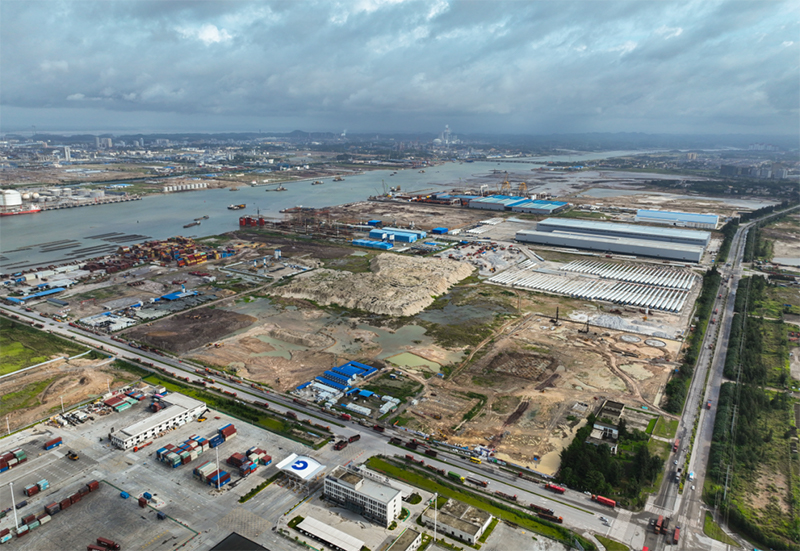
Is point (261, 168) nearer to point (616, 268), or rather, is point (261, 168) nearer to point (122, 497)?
point (616, 268)

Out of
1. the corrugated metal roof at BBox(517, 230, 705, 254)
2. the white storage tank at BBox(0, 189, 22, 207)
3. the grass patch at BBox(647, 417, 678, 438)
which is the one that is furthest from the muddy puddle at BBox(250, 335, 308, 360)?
the white storage tank at BBox(0, 189, 22, 207)

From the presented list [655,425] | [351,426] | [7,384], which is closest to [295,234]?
[7,384]

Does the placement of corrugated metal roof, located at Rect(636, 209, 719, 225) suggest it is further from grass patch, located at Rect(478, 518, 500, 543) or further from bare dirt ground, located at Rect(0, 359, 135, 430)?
bare dirt ground, located at Rect(0, 359, 135, 430)

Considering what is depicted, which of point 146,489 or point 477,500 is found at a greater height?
point 477,500

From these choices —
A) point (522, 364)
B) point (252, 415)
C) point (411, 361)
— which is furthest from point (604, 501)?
point (252, 415)

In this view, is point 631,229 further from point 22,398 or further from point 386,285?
point 22,398
